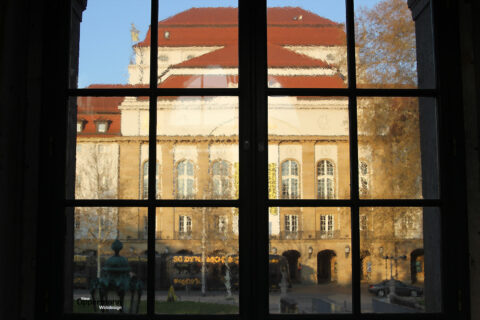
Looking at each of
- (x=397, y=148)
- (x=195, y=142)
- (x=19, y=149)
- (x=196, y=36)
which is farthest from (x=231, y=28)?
Answer: (x=19, y=149)

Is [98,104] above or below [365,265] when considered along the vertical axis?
above

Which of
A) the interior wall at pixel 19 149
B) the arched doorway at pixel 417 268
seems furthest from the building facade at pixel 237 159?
the interior wall at pixel 19 149

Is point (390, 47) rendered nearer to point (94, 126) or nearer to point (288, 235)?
point (288, 235)

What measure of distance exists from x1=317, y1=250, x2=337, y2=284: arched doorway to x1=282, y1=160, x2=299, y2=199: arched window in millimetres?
250

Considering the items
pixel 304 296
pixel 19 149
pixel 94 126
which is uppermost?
pixel 94 126

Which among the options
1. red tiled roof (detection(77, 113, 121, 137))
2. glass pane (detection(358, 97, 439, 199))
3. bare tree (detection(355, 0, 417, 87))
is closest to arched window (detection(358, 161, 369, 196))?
glass pane (detection(358, 97, 439, 199))

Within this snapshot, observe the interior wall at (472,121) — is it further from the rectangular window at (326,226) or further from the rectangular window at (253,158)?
the rectangular window at (326,226)

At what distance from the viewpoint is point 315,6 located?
Result: 192 centimetres

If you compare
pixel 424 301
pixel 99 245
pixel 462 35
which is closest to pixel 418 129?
pixel 462 35

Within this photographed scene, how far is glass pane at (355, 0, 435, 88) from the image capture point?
6.27 feet

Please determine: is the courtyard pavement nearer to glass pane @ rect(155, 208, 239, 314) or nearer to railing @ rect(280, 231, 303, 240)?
glass pane @ rect(155, 208, 239, 314)

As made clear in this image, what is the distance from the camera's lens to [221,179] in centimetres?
186

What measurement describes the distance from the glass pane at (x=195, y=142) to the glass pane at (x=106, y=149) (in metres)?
0.05

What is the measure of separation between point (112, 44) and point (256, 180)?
0.81 meters
